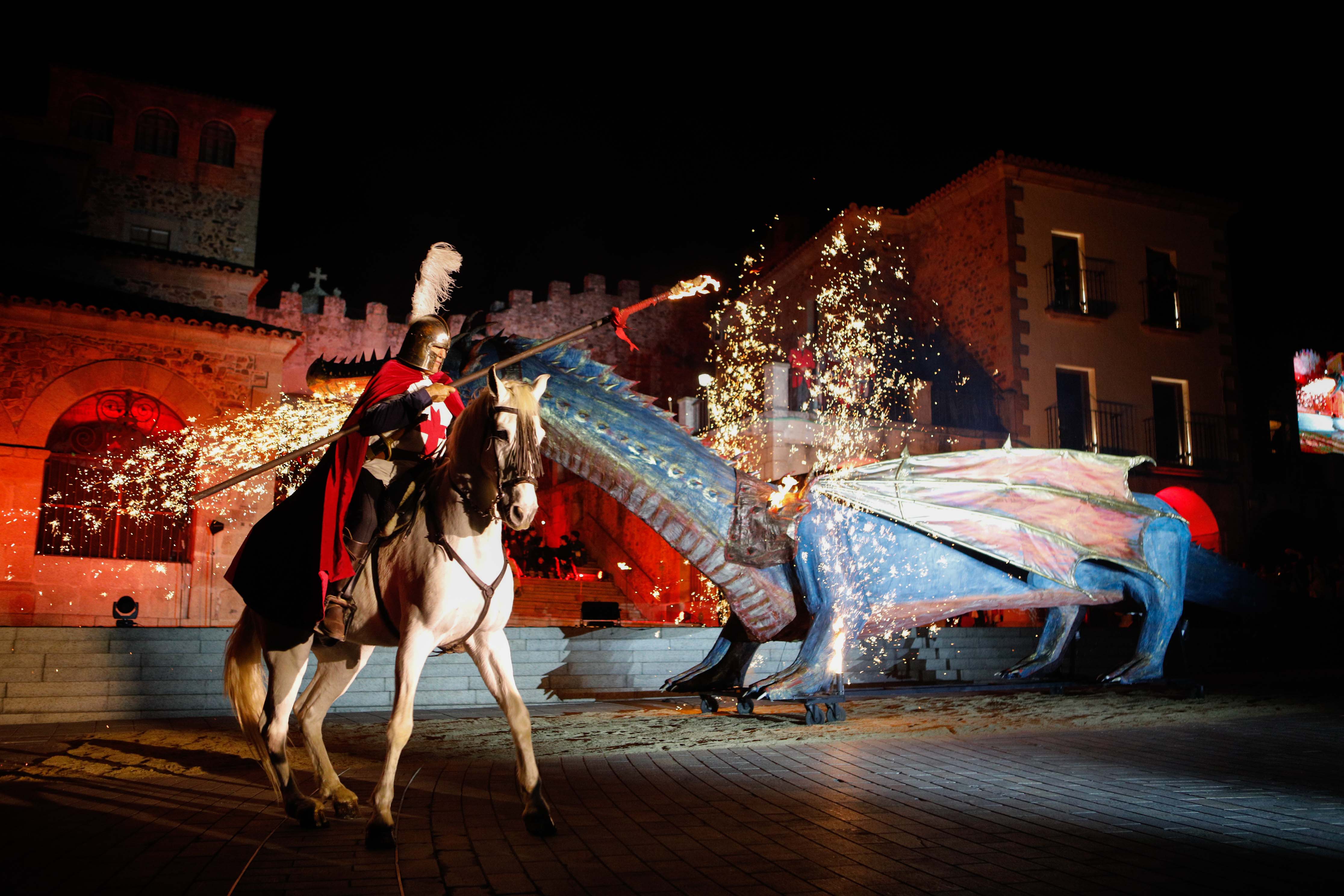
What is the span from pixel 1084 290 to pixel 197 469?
58.7 feet

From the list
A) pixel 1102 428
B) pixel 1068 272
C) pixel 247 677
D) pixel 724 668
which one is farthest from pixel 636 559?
pixel 247 677

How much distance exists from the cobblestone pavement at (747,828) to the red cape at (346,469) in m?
1.12

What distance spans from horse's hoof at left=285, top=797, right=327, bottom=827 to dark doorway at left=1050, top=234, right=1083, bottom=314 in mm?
19057

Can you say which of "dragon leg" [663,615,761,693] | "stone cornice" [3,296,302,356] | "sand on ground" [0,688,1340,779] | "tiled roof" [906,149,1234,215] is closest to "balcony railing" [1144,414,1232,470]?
"tiled roof" [906,149,1234,215]

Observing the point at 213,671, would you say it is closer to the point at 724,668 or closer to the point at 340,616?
the point at 724,668

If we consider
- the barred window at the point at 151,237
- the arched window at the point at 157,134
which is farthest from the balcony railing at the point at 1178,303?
the arched window at the point at 157,134

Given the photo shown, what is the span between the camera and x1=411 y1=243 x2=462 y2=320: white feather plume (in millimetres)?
5094

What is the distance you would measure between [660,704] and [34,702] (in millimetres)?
5454

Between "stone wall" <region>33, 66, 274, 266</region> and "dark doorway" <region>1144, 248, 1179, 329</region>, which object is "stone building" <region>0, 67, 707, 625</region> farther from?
"dark doorway" <region>1144, 248, 1179, 329</region>

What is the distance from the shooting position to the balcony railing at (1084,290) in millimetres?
19688

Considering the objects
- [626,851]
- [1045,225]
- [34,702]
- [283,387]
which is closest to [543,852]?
[626,851]

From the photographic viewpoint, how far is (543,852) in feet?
11.2

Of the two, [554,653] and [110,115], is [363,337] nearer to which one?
[110,115]

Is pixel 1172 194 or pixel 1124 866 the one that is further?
pixel 1172 194
